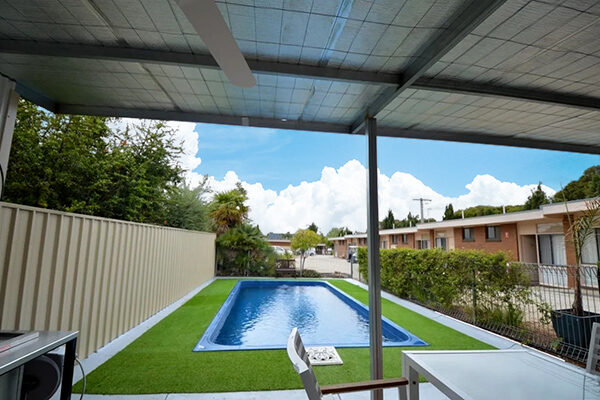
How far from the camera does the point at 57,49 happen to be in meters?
2.01

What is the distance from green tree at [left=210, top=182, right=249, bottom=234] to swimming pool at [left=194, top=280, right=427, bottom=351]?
155 inches

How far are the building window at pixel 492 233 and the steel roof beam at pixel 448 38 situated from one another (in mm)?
13258

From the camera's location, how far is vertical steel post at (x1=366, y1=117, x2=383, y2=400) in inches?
100

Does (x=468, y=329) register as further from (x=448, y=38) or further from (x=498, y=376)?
(x=448, y=38)

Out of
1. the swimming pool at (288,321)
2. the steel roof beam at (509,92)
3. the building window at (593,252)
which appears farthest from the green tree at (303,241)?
the steel roof beam at (509,92)

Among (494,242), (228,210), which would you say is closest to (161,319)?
(228,210)

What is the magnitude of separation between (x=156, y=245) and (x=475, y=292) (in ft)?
18.8

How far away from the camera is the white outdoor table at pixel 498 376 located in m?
1.33

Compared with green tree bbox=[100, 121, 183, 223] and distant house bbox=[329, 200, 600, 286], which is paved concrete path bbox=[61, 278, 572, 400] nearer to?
green tree bbox=[100, 121, 183, 223]

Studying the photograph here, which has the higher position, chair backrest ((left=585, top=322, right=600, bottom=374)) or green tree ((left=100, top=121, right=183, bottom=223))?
green tree ((left=100, top=121, right=183, bottom=223))

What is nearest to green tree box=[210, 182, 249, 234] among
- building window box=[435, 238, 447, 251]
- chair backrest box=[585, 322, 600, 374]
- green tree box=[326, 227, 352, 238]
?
building window box=[435, 238, 447, 251]

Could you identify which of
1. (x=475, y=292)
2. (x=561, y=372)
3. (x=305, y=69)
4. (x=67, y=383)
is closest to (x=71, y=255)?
(x=67, y=383)

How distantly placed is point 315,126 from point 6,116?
2.66 m

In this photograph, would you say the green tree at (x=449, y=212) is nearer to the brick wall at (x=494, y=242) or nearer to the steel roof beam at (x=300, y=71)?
the brick wall at (x=494, y=242)
